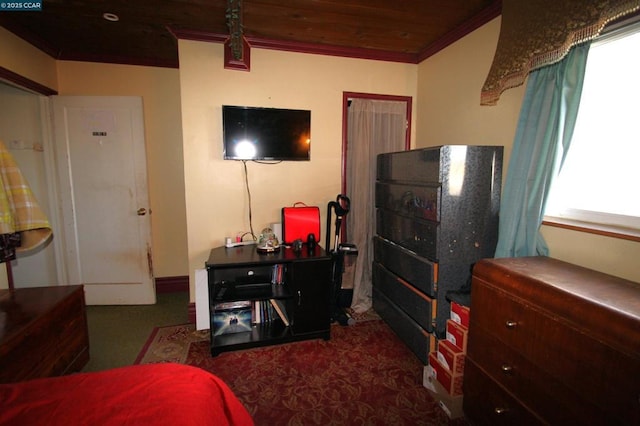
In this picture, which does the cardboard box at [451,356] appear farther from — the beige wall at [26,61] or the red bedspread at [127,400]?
the beige wall at [26,61]

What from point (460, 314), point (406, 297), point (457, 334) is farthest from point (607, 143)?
point (406, 297)

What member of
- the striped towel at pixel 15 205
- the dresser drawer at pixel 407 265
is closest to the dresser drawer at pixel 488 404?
the dresser drawer at pixel 407 265

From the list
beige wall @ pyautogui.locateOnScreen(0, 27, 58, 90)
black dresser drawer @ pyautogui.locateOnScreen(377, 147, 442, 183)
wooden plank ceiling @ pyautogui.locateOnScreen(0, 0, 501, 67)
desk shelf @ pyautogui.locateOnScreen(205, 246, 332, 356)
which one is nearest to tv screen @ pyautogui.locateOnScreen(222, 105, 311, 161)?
wooden plank ceiling @ pyautogui.locateOnScreen(0, 0, 501, 67)

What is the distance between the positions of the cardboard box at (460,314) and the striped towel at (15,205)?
258 centimetres

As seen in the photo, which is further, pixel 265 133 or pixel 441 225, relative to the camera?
pixel 265 133

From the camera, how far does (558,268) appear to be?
1.47 metres

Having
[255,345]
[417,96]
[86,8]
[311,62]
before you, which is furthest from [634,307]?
[86,8]

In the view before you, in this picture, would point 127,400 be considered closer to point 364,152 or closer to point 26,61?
point 364,152

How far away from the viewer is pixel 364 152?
2.99 metres

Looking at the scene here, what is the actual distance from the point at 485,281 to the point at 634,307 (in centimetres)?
55

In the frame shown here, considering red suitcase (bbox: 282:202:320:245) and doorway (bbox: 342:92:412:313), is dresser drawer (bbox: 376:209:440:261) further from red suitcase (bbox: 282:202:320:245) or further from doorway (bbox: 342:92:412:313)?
red suitcase (bbox: 282:202:320:245)

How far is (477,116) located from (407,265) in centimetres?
127

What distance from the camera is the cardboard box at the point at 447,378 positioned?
1748 millimetres

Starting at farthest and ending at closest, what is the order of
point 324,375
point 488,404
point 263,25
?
point 263,25 → point 324,375 → point 488,404
